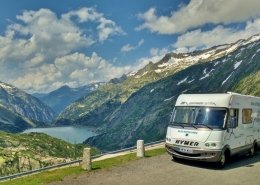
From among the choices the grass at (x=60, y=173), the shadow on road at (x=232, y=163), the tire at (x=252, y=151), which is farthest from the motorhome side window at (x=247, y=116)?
the grass at (x=60, y=173)

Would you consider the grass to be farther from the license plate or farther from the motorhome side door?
the motorhome side door

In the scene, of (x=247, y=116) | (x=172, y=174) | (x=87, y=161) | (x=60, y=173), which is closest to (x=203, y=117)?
(x=172, y=174)

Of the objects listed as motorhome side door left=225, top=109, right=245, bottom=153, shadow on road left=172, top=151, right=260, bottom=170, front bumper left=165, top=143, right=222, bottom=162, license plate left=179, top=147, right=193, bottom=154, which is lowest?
shadow on road left=172, top=151, right=260, bottom=170

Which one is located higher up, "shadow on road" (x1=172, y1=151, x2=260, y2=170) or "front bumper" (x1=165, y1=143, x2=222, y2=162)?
"front bumper" (x1=165, y1=143, x2=222, y2=162)

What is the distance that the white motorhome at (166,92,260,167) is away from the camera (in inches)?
869

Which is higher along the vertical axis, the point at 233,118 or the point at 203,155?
the point at 233,118

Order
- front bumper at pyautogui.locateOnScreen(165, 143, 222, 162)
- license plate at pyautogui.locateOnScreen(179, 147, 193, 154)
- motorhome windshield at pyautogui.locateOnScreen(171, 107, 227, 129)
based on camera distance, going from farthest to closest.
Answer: motorhome windshield at pyautogui.locateOnScreen(171, 107, 227, 129) < license plate at pyautogui.locateOnScreen(179, 147, 193, 154) < front bumper at pyautogui.locateOnScreen(165, 143, 222, 162)

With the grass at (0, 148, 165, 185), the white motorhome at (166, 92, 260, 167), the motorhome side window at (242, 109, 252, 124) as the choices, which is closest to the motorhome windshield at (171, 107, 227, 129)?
the white motorhome at (166, 92, 260, 167)

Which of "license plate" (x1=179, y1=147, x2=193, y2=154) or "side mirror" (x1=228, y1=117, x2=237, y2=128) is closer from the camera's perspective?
"license plate" (x1=179, y1=147, x2=193, y2=154)

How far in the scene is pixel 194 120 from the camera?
23.1 metres

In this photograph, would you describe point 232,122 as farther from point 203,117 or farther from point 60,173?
point 60,173

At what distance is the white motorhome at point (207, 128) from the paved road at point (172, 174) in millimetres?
800

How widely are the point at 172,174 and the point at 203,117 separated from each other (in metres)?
4.13

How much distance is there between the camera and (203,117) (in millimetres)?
22938
